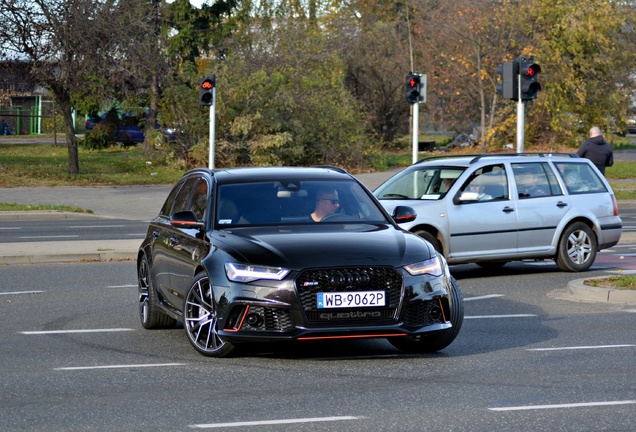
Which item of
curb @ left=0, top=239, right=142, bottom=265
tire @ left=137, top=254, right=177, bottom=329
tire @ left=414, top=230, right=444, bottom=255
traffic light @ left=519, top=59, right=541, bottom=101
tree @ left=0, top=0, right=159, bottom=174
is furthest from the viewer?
tree @ left=0, top=0, right=159, bottom=174

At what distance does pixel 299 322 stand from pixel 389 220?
178cm

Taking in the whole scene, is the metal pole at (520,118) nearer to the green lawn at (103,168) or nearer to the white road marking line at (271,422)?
the green lawn at (103,168)

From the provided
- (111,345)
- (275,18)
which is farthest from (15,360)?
(275,18)

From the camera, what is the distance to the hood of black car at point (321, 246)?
8812 mm

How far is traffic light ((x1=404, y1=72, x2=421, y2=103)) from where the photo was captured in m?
25.6

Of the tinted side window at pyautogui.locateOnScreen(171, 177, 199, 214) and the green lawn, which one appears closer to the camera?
the tinted side window at pyautogui.locateOnScreen(171, 177, 199, 214)

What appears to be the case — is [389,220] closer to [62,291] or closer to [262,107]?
[62,291]

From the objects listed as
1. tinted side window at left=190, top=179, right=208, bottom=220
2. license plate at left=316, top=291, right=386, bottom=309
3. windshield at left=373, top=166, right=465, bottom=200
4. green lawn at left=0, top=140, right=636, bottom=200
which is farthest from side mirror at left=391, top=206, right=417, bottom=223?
green lawn at left=0, top=140, right=636, bottom=200

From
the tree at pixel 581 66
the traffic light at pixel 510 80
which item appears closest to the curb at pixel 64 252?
the traffic light at pixel 510 80

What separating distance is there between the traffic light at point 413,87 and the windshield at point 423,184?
9.41 m

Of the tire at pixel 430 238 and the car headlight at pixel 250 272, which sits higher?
the car headlight at pixel 250 272

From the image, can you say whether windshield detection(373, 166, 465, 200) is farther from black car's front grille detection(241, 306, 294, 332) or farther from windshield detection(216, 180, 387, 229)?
black car's front grille detection(241, 306, 294, 332)

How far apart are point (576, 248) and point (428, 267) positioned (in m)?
7.54

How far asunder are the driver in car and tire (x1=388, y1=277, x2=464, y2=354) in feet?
3.95
